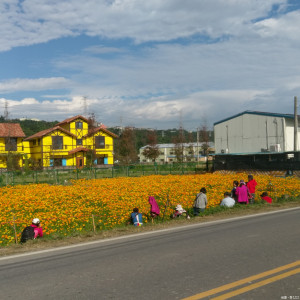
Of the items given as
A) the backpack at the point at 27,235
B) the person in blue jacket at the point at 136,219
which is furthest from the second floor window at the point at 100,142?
the backpack at the point at 27,235

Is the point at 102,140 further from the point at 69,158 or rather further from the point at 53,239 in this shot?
the point at 53,239

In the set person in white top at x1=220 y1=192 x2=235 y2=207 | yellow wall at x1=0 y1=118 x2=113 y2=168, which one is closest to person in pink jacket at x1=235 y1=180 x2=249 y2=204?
person in white top at x1=220 y1=192 x2=235 y2=207

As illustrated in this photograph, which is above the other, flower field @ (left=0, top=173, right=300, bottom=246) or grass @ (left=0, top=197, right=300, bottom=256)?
flower field @ (left=0, top=173, right=300, bottom=246)

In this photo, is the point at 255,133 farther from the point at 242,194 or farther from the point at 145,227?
the point at 145,227

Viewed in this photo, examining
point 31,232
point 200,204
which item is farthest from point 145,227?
point 31,232

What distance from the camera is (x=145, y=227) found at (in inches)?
484

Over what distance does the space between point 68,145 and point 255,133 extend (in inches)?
1240

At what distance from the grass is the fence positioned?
60.3 feet

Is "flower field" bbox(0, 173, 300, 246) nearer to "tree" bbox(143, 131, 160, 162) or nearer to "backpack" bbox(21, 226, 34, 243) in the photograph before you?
"backpack" bbox(21, 226, 34, 243)

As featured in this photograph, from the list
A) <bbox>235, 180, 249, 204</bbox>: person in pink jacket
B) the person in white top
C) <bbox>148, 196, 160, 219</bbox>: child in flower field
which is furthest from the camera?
<bbox>235, 180, 249, 204</bbox>: person in pink jacket

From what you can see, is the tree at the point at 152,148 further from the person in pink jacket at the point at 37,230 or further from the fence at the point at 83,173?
the person in pink jacket at the point at 37,230

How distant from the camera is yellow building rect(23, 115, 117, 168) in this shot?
2443 inches

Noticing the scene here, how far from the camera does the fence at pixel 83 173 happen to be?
3300 centimetres

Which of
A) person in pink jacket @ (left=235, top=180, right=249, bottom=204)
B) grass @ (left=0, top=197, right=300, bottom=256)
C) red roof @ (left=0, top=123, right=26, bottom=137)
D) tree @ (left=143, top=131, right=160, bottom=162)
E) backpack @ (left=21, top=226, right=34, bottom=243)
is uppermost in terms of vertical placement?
red roof @ (left=0, top=123, right=26, bottom=137)
